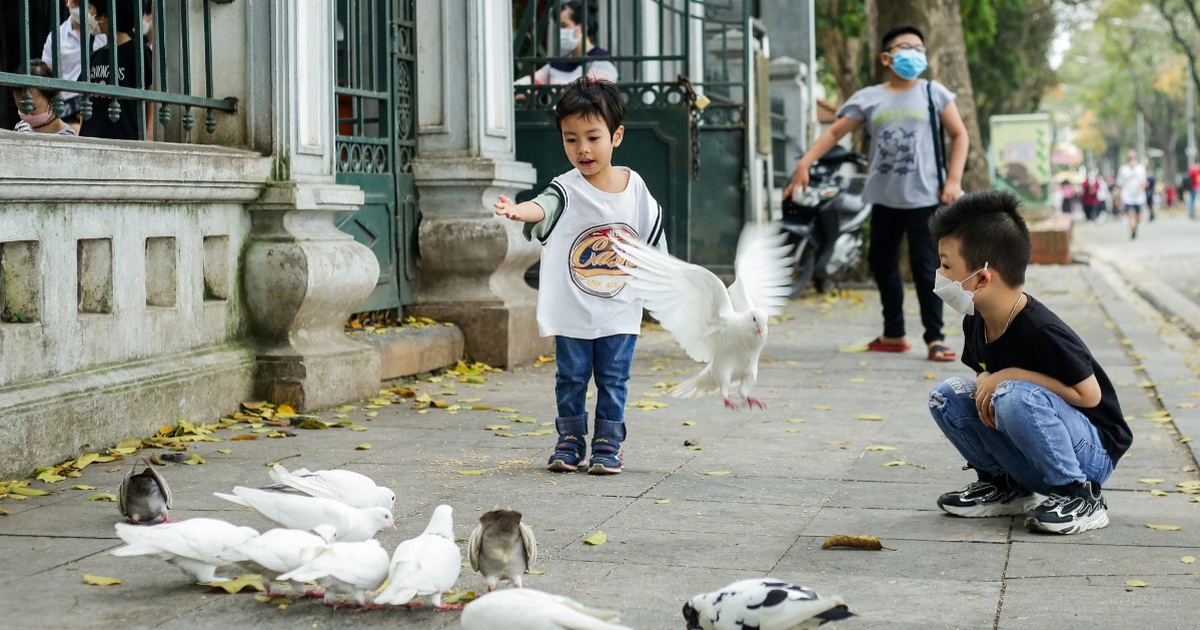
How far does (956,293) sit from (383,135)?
4.75m

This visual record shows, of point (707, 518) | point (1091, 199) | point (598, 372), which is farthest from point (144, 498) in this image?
point (1091, 199)

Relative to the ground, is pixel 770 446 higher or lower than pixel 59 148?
lower

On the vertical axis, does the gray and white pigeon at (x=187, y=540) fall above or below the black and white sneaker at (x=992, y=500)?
above

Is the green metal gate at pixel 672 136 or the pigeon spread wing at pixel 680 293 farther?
the green metal gate at pixel 672 136

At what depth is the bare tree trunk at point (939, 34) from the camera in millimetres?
16469

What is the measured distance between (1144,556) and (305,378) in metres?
4.11

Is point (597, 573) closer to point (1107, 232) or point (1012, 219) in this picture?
point (1012, 219)

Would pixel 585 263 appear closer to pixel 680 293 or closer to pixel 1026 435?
pixel 680 293

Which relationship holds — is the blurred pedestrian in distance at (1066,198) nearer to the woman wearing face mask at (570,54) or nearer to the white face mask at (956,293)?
the woman wearing face mask at (570,54)

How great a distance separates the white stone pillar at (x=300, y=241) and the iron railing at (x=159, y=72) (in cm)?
31

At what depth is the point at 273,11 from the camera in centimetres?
707

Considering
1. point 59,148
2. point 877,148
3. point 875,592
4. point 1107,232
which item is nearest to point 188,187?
point 59,148

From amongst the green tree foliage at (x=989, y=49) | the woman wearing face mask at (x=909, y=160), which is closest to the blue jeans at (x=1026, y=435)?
the woman wearing face mask at (x=909, y=160)

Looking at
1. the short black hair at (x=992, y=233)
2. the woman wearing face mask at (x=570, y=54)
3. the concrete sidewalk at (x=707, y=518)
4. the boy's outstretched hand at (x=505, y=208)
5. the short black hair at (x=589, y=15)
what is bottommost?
the concrete sidewalk at (x=707, y=518)
